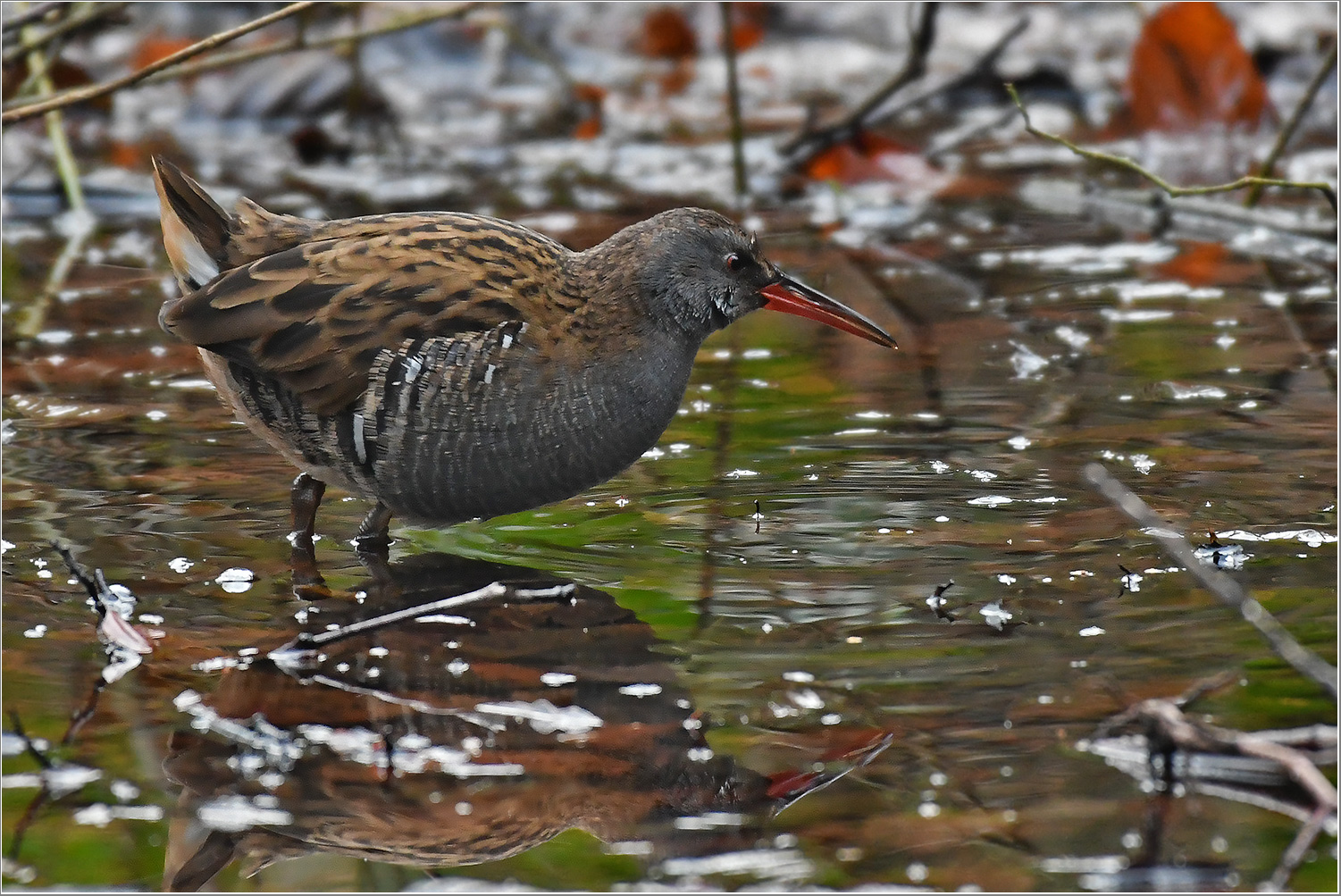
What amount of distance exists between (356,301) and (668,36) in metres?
7.76

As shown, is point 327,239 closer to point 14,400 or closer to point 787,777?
point 14,400

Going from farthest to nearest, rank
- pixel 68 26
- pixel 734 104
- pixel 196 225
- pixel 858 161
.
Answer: pixel 858 161 → pixel 734 104 → pixel 68 26 → pixel 196 225

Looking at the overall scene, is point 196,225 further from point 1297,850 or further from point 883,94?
point 883,94

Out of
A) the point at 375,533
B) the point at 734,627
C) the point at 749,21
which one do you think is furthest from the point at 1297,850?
the point at 749,21

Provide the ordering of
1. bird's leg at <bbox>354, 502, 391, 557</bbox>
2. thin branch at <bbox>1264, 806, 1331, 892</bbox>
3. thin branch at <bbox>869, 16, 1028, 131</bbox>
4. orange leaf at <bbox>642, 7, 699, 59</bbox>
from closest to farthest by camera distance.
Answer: thin branch at <bbox>1264, 806, 1331, 892</bbox>
bird's leg at <bbox>354, 502, 391, 557</bbox>
thin branch at <bbox>869, 16, 1028, 131</bbox>
orange leaf at <bbox>642, 7, 699, 59</bbox>

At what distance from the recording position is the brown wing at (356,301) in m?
3.90

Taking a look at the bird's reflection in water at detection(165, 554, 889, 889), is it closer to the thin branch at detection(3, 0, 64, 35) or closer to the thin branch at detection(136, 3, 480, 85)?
the thin branch at detection(3, 0, 64, 35)

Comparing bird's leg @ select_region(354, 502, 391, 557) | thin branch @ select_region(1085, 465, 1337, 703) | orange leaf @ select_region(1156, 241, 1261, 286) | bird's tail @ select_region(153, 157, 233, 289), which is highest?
bird's tail @ select_region(153, 157, 233, 289)

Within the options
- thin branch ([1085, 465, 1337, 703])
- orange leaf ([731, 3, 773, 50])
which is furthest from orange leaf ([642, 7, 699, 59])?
thin branch ([1085, 465, 1337, 703])

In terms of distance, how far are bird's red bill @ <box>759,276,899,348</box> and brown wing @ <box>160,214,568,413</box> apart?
1.87 feet

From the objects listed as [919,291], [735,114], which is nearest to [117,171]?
[735,114]

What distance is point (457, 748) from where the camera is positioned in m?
2.95

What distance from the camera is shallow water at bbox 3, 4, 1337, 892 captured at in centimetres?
263

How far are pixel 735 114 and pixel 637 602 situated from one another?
4376 mm
